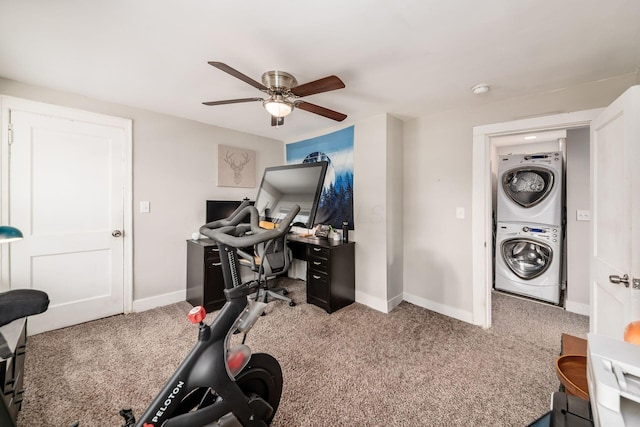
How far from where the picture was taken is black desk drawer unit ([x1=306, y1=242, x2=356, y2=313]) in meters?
2.76

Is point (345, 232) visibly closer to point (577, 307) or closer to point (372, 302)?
point (372, 302)

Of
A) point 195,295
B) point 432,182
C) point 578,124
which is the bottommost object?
point 195,295

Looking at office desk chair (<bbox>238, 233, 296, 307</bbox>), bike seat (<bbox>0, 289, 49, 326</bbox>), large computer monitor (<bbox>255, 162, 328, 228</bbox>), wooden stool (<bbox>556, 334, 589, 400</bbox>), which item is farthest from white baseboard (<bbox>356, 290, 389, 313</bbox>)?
bike seat (<bbox>0, 289, 49, 326</bbox>)

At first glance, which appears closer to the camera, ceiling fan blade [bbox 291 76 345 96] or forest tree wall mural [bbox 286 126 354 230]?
ceiling fan blade [bbox 291 76 345 96]

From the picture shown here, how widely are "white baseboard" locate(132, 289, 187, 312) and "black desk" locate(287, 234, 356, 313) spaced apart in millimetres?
1581

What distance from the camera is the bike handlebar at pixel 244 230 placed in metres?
1.09

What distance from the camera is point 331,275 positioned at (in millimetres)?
2752

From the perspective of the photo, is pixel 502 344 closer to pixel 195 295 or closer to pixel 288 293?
pixel 288 293

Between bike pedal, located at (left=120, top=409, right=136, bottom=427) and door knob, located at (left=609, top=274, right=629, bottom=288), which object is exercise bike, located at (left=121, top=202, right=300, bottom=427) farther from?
door knob, located at (left=609, top=274, right=629, bottom=288)

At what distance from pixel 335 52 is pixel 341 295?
2393mm

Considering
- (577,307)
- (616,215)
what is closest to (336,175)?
(616,215)

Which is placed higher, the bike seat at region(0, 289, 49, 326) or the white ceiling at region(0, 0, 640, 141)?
the white ceiling at region(0, 0, 640, 141)

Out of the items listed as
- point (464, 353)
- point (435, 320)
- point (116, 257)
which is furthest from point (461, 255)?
point (116, 257)

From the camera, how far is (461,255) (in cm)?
265
